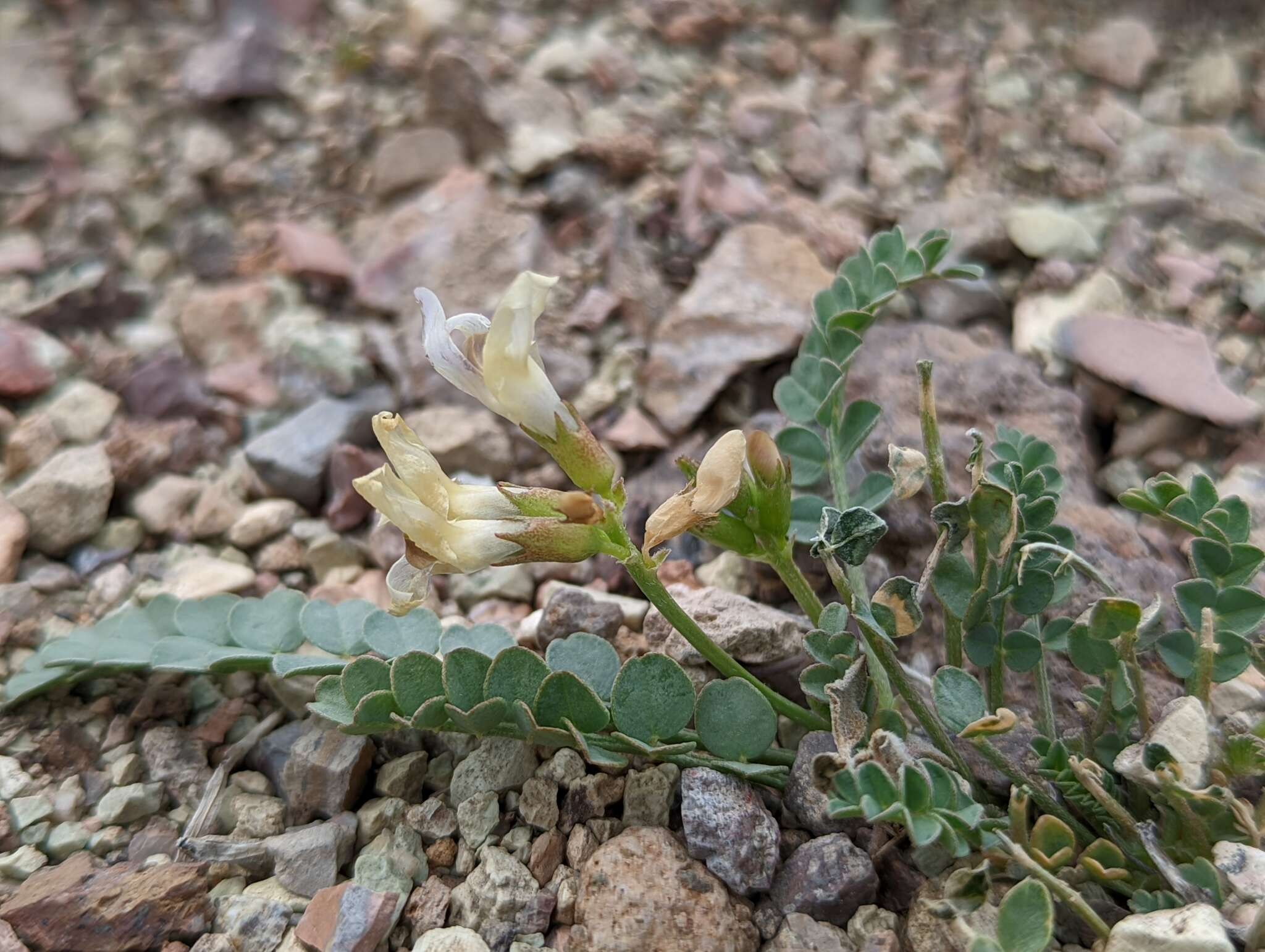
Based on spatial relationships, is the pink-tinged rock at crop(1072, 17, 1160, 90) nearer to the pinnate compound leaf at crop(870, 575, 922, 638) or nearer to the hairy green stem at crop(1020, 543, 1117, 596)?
the hairy green stem at crop(1020, 543, 1117, 596)

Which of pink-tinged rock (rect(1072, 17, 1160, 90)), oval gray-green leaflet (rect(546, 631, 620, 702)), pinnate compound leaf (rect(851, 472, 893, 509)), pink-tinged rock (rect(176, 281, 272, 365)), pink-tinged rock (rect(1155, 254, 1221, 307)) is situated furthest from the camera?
pink-tinged rock (rect(1072, 17, 1160, 90))

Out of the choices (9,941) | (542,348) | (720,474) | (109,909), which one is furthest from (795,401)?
(9,941)

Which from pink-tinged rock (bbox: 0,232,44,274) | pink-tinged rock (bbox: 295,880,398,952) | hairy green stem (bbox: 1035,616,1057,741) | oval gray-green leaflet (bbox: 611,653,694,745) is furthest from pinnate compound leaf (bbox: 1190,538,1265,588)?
pink-tinged rock (bbox: 0,232,44,274)

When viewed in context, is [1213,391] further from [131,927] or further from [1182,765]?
[131,927]

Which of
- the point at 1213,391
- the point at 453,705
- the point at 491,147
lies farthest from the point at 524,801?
the point at 491,147

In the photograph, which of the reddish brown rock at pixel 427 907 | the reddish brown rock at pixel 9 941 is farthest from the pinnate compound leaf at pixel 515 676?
the reddish brown rock at pixel 9 941

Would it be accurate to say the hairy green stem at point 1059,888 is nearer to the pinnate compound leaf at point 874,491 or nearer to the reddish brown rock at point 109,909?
the pinnate compound leaf at point 874,491

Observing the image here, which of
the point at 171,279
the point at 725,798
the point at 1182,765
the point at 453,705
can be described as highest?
the point at 1182,765
